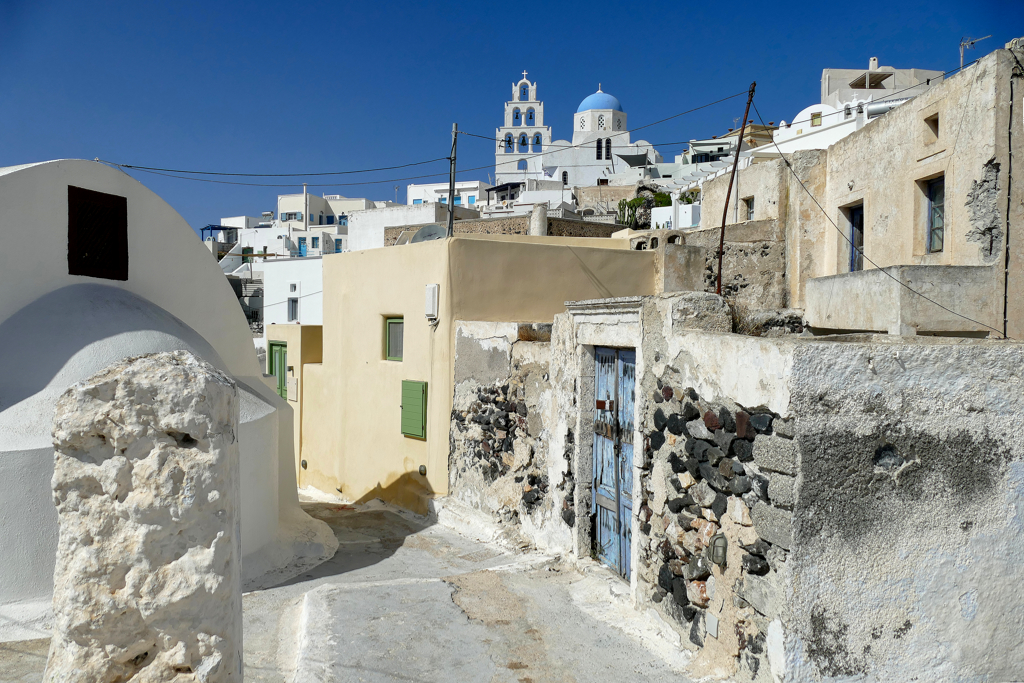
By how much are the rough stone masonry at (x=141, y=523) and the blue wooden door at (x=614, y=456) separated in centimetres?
378

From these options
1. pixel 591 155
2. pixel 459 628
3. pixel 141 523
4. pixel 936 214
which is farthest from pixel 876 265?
pixel 591 155

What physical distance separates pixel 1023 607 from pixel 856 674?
1.22 m

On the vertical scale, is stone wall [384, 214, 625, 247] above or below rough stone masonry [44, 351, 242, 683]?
above

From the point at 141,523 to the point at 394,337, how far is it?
7.92 meters

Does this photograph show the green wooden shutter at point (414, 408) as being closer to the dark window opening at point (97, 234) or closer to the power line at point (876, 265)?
the dark window opening at point (97, 234)

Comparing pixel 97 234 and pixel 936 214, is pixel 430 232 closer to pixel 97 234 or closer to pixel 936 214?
pixel 97 234

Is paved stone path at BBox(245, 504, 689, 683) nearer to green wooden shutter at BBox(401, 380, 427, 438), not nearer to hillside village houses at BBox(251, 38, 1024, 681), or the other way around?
hillside village houses at BBox(251, 38, 1024, 681)

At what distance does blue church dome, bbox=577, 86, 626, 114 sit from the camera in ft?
224

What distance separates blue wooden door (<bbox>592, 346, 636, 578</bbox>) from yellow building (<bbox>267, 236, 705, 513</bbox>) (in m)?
3.15

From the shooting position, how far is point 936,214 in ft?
33.0

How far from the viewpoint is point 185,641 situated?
277cm

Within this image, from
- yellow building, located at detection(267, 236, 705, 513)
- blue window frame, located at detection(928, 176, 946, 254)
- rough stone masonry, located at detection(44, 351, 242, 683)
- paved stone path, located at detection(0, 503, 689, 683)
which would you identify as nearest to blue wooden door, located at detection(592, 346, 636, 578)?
paved stone path, located at detection(0, 503, 689, 683)

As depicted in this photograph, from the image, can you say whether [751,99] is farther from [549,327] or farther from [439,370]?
[439,370]

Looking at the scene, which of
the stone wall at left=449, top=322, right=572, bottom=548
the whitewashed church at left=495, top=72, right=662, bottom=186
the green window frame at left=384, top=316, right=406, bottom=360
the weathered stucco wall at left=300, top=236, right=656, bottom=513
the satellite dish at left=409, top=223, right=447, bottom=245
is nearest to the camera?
the stone wall at left=449, top=322, right=572, bottom=548
